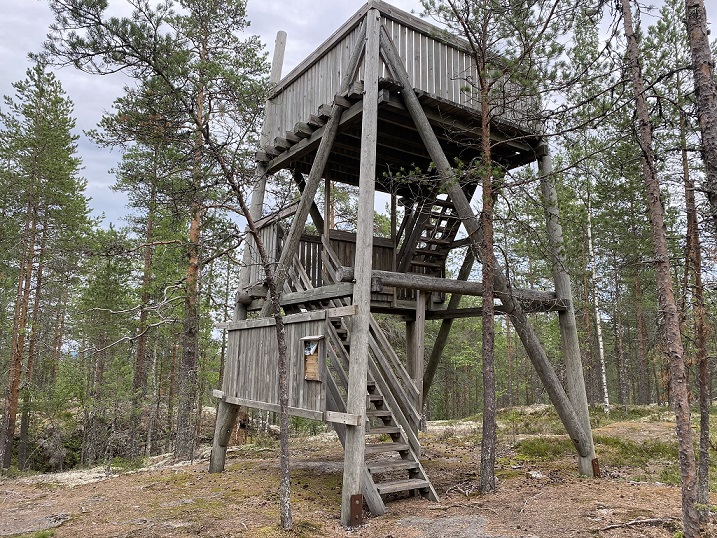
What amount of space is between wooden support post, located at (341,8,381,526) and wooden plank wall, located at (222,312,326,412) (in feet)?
2.35

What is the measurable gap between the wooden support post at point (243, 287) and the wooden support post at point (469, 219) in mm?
3691

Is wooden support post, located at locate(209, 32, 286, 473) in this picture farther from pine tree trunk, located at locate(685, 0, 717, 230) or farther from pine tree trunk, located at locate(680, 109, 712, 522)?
pine tree trunk, located at locate(680, 109, 712, 522)

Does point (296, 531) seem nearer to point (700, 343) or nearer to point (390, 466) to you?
point (390, 466)

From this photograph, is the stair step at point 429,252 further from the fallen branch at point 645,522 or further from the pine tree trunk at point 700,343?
the fallen branch at point 645,522

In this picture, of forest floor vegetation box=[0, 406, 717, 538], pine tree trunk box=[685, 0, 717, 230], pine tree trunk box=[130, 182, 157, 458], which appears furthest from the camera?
pine tree trunk box=[130, 182, 157, 458]

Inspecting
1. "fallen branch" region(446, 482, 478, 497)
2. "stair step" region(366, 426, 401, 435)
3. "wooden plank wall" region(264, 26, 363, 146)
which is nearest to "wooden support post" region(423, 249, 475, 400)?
"fallen branch" region(446, 482, 478, 497)

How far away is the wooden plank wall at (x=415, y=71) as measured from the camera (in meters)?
8.42

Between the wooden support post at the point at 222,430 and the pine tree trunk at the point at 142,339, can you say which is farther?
the pine tree trunk at the point at 142,339

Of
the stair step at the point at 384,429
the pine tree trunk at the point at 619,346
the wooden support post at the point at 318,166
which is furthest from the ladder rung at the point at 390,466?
the pine tree trunk at the point at 619,346

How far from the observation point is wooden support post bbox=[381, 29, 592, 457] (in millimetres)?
8016

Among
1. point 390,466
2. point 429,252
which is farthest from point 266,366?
point 429,252

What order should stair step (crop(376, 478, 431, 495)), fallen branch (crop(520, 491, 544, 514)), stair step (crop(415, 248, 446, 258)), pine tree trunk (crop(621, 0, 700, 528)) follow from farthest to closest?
1. stair step (crop(415, 248, 446, 258))
2. stair step (crop(376, 478, 431, 495))
3. fallen branch (crop(520, 491, 544, 514))
4. pine tree trunk (crop(621, 0, 700, 528))

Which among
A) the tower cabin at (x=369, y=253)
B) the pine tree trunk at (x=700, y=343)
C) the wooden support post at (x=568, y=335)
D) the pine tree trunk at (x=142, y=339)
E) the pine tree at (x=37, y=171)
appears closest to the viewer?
the pine tree trunk at (x=700, y=343)

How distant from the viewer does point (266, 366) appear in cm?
902
